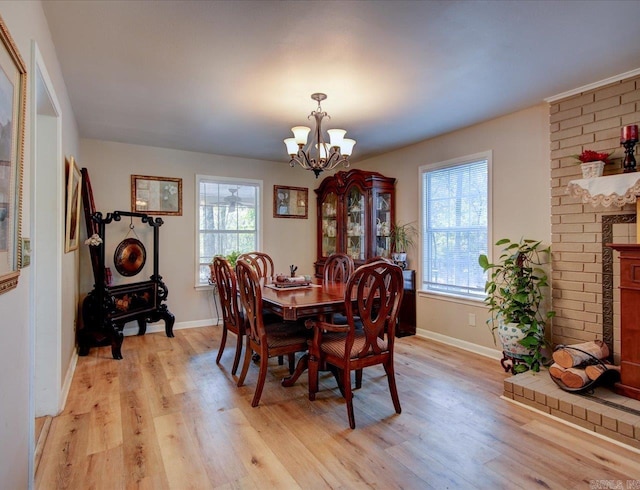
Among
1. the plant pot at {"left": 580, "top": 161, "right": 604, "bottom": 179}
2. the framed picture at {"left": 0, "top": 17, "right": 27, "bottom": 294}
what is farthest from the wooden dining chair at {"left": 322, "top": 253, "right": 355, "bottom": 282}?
the framed picture at {"left": 0, "top": 17, "right": 27, "bottom": 294}

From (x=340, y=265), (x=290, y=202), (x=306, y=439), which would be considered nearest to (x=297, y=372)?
(x=306, y=439)

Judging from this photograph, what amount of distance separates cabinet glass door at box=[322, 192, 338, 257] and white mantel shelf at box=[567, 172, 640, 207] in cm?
306

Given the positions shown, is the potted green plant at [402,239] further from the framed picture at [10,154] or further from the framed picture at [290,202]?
the framed picture at [10,154]

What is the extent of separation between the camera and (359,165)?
5.57 m

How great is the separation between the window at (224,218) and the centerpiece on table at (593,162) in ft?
12.9

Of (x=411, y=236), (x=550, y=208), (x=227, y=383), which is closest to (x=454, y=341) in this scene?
(x=411, y=236)

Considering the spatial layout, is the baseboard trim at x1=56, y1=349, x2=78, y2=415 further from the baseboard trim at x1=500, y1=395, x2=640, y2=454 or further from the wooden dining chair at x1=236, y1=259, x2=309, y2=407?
the baseboard trim at x1=500, y1=395, x2=640, y2=454

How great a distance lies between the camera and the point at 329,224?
18.2ft

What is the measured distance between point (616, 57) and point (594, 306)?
1.78 metres

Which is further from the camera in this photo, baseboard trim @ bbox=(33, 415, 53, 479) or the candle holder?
the candle holder

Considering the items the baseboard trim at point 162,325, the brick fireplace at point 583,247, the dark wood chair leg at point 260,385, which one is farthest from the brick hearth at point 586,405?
the baseboard trim at point 162,325

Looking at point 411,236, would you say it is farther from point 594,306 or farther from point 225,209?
point 225,209

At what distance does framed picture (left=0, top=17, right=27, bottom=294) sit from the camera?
1.20 m

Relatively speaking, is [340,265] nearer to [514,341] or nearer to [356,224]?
[356,224]
